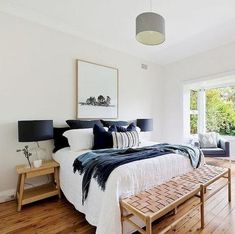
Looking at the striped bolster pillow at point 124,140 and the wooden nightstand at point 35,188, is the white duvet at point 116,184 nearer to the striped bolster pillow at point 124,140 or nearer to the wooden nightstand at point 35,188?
the wooden nightstand at point 35,188

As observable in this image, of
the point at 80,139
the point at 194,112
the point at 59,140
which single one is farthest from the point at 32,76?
the point at 194,112

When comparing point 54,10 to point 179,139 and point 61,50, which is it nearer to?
point 61,50

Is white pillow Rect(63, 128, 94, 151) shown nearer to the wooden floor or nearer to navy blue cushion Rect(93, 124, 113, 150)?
navy blue cushion Rect(93, 124, 113, 150)

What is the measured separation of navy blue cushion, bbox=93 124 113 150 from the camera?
2490 millimetres

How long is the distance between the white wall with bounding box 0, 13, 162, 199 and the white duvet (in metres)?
0.89

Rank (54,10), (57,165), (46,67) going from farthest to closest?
(46,67)
(54,10)
(57,165)

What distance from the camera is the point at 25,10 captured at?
99.6 inches

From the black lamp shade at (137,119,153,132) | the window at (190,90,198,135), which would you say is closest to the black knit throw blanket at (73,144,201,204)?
the black lamp shade at (137,119,153,132)

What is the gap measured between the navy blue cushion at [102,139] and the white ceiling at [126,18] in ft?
5.88

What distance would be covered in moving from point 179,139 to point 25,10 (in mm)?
4158

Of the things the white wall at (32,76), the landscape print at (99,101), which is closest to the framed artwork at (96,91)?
the landscape print at (99,101)

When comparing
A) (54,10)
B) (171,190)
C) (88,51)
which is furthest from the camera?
(88,51)

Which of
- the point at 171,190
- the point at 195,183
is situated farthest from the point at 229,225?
the point at 171,190

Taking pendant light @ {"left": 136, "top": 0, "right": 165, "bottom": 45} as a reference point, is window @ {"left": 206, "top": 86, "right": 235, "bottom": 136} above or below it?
below
